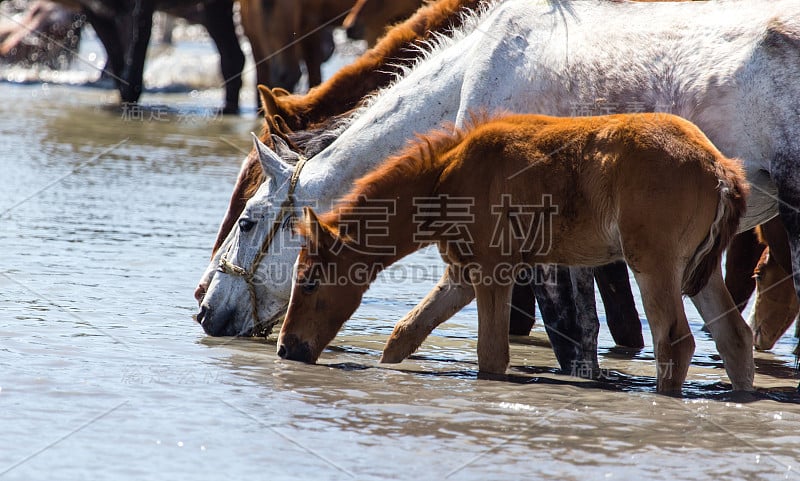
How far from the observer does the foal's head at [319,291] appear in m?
5.93

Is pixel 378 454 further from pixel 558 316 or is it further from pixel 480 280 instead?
pixel 558 316

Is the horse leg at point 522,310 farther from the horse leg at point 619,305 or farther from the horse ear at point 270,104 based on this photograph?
the horse ear at point 270,104

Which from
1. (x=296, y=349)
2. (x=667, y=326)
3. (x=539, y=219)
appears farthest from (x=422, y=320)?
(x=667, y=326)

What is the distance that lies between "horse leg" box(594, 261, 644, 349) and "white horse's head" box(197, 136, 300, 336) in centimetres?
200

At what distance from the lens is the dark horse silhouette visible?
696 inches

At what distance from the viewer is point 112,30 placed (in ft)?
65.7

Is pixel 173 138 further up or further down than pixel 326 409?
further up

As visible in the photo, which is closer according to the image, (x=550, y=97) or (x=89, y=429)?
(x=89, y=429)

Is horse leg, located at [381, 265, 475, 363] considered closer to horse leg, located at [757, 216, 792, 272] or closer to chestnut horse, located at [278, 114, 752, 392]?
chestnut horse, located at [278, 114, 752, 392]

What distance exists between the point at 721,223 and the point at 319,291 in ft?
6.40

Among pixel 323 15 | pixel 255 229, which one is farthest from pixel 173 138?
pixel 255 229

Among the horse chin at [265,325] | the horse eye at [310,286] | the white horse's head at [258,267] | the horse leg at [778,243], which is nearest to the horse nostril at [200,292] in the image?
the white horse's head at [258,267]

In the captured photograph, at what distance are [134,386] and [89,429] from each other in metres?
0.68

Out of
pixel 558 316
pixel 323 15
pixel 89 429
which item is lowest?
pixel 89 429
